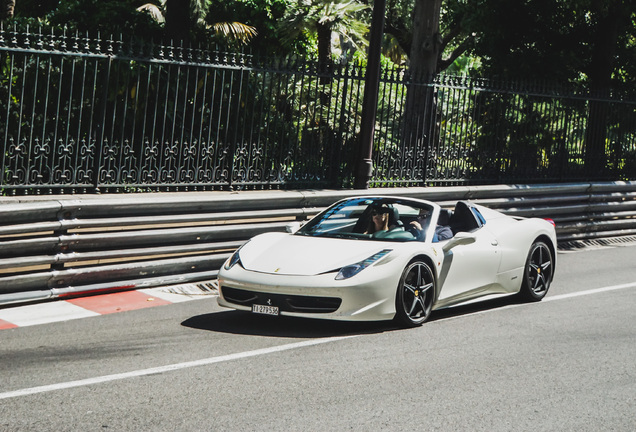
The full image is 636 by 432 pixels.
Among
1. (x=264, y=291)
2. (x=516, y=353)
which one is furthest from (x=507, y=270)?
(x=264, y=291)

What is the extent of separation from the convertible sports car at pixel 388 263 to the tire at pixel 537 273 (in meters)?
0.01

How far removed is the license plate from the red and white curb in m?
1.78

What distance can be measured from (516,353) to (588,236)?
9.40 meters

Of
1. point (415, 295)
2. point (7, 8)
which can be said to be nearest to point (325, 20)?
point (7, 8)

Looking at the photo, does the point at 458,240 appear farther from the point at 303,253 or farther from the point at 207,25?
the point at 207,25

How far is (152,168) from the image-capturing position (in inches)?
460

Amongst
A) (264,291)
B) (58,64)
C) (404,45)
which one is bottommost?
(264,291)

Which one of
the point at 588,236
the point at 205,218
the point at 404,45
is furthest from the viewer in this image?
the point at 404,45

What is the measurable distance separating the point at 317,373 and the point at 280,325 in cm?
180

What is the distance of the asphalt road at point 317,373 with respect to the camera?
224 inches

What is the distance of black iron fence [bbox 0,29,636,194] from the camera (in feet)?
35.4

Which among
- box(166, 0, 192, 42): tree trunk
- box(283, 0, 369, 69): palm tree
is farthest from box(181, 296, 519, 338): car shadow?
box(283, 0, 369, 69): palm tree

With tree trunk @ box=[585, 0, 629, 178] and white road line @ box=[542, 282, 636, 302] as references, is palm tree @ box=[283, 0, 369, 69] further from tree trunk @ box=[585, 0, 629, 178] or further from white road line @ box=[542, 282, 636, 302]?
white road line @ box=[542, 282, 636, 302]

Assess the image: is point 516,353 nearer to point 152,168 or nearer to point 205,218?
point 205,218
